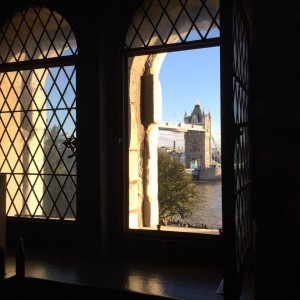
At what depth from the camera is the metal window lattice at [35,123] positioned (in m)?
3.99

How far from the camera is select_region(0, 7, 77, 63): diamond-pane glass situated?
4051 millimetres

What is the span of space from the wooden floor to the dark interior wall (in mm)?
943

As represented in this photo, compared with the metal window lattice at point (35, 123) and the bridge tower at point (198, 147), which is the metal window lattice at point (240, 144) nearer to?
the metal window lattice at point (35, 123)

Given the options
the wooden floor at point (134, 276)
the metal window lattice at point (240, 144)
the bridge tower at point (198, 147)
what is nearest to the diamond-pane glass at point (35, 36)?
the metal window lattice at point (240, 144)

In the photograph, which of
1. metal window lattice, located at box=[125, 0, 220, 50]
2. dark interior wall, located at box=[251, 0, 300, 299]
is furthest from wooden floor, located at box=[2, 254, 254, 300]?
metal window lattice, located at box=[125, 0, 220, 50]

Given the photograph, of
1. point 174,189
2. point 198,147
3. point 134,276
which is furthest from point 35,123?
point 174,189

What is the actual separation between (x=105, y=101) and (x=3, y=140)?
1522 millimetres

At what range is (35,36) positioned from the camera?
13.9 ft

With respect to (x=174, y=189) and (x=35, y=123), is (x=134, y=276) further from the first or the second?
(x=174, y=189)

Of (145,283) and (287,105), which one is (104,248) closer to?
(145,283)

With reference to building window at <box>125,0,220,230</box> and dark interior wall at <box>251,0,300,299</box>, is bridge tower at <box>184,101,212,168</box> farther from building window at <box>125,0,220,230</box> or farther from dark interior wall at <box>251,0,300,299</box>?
dark interior wall at <box>251,0,300,299</box>

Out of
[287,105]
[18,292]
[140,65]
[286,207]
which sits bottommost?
[18,292]

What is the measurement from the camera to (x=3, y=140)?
171 inches

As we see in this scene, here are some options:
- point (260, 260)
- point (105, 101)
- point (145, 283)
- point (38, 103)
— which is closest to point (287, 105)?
point (260, 260)
